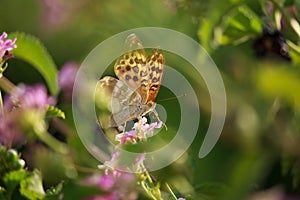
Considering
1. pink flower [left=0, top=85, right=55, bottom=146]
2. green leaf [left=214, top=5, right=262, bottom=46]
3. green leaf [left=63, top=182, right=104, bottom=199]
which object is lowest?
green leaf [left=63, top=182, right=104, bottom=199]

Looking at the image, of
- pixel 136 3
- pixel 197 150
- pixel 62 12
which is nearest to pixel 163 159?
pixel 197 150

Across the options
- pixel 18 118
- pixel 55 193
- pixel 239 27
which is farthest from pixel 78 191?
pixel 239 27

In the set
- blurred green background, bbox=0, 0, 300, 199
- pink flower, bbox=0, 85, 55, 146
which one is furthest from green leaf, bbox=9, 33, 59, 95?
blurred green background, bbox=0, 0, 300, 199

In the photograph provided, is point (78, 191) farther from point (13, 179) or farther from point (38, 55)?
point (38, 55)

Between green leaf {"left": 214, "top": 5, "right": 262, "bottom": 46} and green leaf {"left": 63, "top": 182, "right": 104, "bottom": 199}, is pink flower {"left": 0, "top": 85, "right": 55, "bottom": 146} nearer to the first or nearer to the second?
green leaf {"left": 63, "top": 182, "right": 104, "bottom": 199}

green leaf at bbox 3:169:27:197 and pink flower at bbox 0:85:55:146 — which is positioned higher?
pink flower at bbox 0:85:55:146

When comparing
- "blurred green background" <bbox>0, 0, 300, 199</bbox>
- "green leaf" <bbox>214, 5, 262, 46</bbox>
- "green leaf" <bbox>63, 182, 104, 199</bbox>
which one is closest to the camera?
"blurred green background" <bbox>0, 0, 300, 199</bbox>

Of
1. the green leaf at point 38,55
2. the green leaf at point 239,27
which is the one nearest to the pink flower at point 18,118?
the green leaf at point 38,55

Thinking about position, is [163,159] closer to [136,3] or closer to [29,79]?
[136,3]
